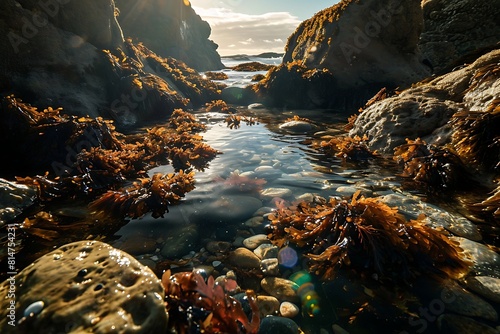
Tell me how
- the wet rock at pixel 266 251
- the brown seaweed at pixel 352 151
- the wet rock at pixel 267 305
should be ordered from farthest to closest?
the brown seaweed at pixel 352 151
the wet rock at pixel 266 251
the wet rock at pixel 267 305

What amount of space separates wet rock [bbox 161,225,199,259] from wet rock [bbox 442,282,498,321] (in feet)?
7.13

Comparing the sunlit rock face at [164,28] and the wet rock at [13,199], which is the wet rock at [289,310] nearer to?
the wet rock at [13,199]

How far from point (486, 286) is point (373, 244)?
0.81 m

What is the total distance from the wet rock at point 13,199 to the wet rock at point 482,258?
4.67 m

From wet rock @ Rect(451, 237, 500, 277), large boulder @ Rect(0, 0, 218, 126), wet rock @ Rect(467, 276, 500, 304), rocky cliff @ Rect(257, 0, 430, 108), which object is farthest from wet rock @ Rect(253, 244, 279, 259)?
rocky cliff @ Rect(257, 0, 430, 108)

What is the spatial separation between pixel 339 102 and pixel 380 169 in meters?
8.62

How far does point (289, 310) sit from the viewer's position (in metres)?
1.94

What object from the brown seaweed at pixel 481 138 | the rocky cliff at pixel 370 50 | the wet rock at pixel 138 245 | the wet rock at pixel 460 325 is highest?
the rocky cliff at pixel 370 50

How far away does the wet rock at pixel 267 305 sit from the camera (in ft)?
6.33

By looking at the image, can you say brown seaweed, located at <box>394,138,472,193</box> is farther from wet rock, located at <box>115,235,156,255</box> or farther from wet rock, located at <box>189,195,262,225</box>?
wet rock, located at <box>115,235,156,255</box>

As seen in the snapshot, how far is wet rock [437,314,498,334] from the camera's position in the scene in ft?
5.62

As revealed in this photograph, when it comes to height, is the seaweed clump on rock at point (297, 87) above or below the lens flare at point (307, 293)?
above

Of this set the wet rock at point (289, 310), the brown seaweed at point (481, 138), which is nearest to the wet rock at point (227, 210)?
the wet rock at point (289, 310)

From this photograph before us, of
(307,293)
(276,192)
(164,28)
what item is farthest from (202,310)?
(164,28)
